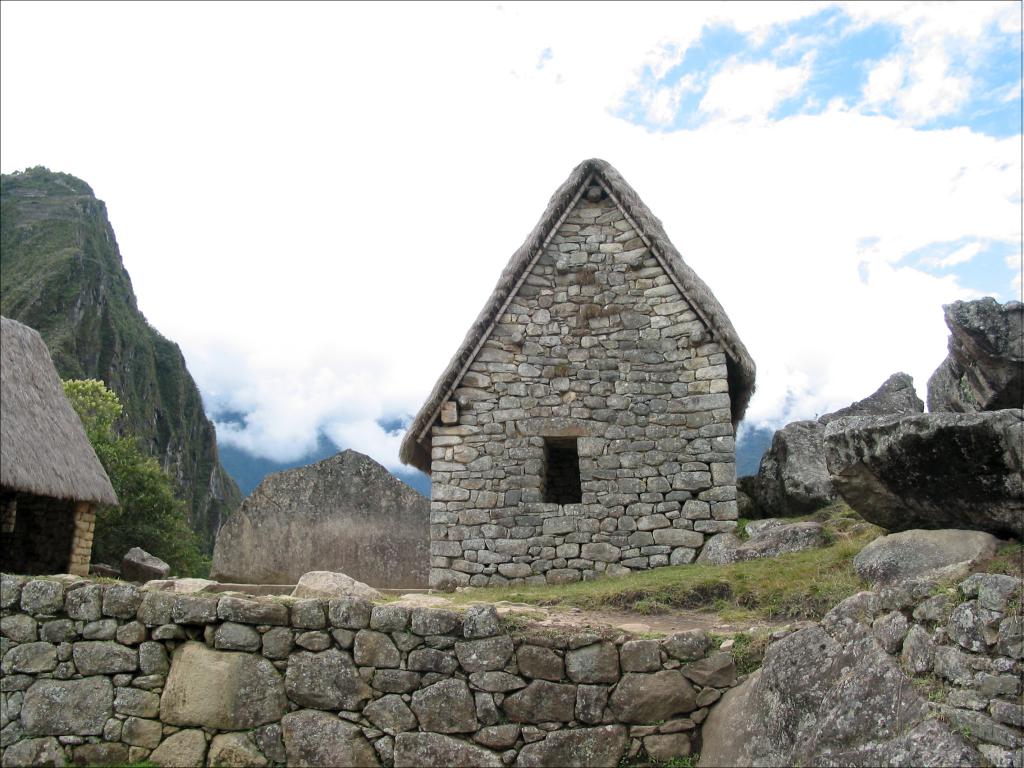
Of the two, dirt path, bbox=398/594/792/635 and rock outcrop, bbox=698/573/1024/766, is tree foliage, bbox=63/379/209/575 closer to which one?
dirt path, bbox=398/594/792/635

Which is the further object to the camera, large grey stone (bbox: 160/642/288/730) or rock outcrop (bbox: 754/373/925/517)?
rock outcrop (bbox: 754/373/925/517)

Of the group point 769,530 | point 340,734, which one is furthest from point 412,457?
point 340,734

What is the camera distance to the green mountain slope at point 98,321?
76250 mm

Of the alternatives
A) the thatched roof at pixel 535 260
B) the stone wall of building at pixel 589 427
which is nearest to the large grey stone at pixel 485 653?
the stone wall of building at pixel 589 427

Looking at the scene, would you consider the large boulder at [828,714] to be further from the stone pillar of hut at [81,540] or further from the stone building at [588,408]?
the stone pillar of hut at [81,540]

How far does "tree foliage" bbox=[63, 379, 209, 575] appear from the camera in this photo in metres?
27.5

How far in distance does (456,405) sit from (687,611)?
456cm

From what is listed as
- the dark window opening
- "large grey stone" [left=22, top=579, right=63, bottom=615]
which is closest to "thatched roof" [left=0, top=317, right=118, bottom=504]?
"large grey stone" [left=22, top=579, right=63, bottom=615]

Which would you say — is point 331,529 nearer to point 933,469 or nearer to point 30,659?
point 30,659

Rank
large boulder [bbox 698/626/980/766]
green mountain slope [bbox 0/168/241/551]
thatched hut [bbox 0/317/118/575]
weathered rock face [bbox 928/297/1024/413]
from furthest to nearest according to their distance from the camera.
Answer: green mountain slope [bbox 0/168/241/551] → thatched hut [bbox 0/317/118/575] → weathered rock face [bbox 928/297/1024/413] → large boulder [bbox 698/626/980/766]

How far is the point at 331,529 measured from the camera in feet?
39.1

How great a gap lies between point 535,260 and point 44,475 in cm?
762

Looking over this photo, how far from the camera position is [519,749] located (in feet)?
19.7

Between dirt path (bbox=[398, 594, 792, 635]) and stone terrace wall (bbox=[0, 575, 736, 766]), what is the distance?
405 mm
